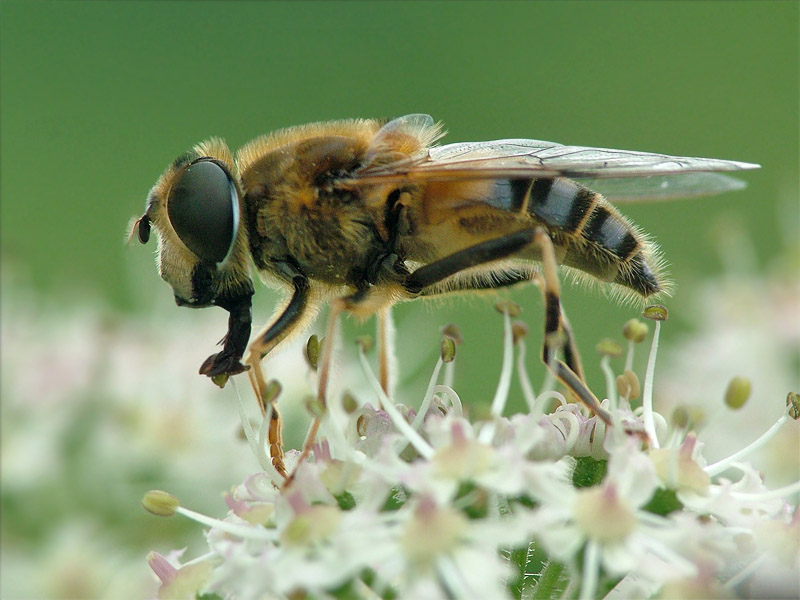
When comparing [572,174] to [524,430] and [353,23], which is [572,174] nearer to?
[524,430]

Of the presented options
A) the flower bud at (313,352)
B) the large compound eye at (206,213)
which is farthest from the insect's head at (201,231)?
the flower bud at (313,352)

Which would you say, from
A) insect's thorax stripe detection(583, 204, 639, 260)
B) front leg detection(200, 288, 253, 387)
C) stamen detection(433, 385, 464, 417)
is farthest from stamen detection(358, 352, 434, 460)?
insect's thorax stripe detection(583, 204, 639, 260)

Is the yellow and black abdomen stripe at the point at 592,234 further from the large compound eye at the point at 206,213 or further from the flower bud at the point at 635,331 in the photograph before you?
the large compound eye at the point at 206,213

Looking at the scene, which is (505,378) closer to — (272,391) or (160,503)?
(272,391)

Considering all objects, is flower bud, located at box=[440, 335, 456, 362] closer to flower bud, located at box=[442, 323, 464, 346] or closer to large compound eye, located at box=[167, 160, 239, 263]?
flower bud, located at box=[442, 323, 464, 346]

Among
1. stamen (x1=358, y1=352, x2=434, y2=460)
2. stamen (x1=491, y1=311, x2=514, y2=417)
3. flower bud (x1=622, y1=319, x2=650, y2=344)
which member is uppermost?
flower bud (x1=622, y1=319, x2=650, y2=344)

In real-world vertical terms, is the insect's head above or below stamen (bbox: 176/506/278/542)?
above

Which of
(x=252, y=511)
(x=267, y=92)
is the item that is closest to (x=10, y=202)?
(x=267, y=92)
